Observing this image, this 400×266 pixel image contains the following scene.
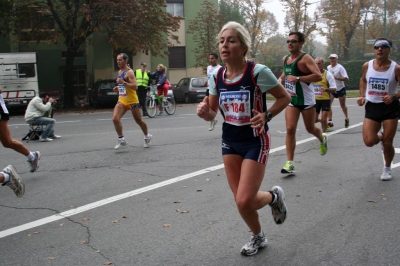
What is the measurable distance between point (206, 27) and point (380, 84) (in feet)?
96.6

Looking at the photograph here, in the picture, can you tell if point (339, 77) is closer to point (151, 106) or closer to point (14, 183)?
point (151, 106)

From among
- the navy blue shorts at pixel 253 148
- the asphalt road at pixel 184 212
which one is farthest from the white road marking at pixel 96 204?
the navy blue shorts at pixel 253 148

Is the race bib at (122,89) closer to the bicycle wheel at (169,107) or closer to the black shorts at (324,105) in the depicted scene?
the black shorts at (324,105)

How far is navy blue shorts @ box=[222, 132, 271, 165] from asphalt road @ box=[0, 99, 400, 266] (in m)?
0.89

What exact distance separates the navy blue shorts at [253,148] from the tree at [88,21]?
22.1 metres

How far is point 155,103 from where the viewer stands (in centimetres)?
1942

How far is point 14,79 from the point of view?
78.9ft

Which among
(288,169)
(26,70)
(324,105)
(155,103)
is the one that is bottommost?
(288,169)

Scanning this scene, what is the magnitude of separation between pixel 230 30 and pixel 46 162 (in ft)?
20.4

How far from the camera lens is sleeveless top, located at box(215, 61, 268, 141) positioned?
13.3ft

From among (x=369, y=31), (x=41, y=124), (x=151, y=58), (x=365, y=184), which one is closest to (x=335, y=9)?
(x=369, y=31)

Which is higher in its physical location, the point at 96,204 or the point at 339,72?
the point at 339,72

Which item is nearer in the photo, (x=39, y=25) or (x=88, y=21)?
(x=88, y=21)

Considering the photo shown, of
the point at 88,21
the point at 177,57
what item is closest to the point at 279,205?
the point at 88,21
